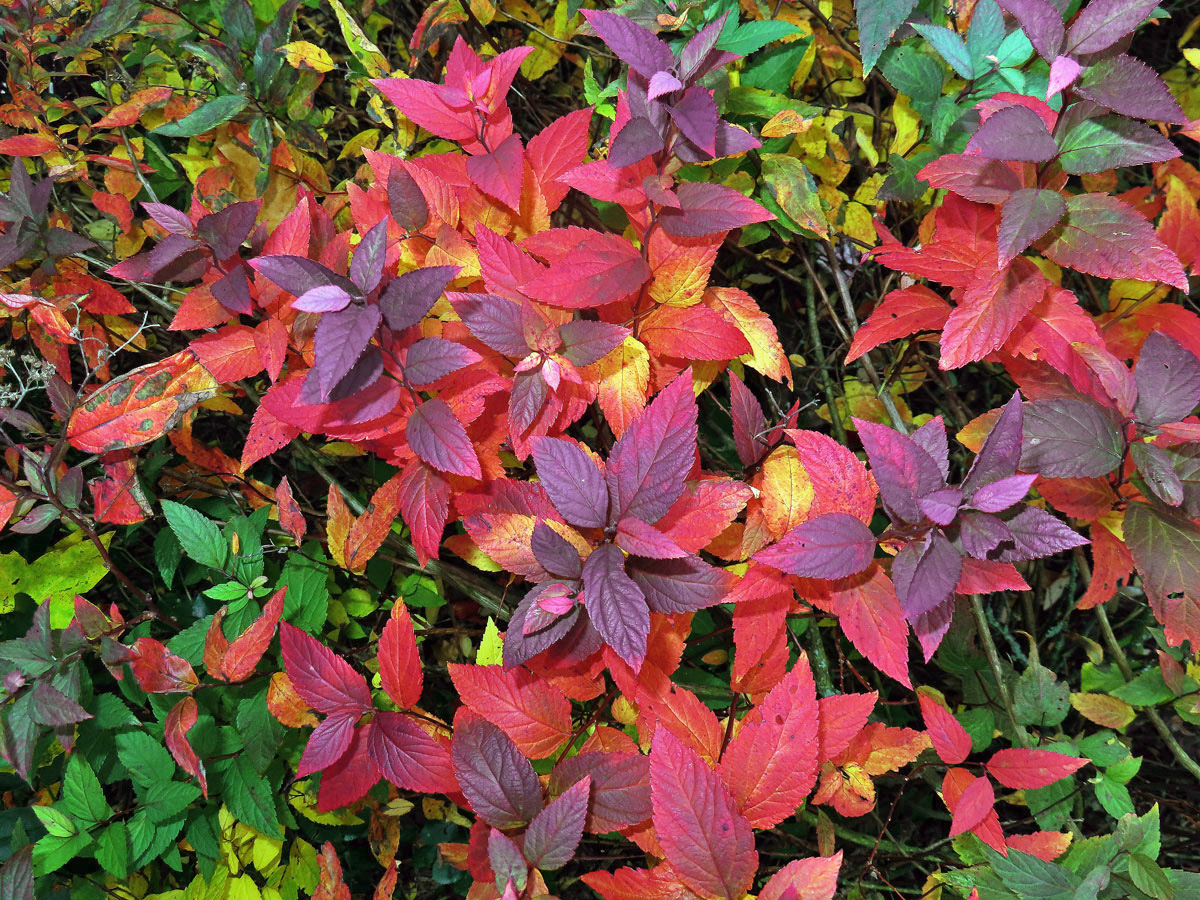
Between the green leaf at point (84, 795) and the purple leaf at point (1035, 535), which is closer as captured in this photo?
the purple leaf at point (1035, 535)

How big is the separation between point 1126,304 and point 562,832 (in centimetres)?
135

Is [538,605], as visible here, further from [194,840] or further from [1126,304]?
[1126,304]

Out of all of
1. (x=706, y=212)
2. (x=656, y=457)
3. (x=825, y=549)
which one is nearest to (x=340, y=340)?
(x=656, y=457)

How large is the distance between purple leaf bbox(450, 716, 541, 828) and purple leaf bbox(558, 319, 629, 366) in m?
0.54

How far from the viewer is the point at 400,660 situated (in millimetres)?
1112

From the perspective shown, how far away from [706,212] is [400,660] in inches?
31.1

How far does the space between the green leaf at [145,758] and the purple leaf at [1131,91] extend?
163 centimetres

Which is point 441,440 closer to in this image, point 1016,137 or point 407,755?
point 407,755

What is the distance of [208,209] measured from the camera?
4.77 feet

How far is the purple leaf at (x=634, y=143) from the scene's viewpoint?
38.4 inches

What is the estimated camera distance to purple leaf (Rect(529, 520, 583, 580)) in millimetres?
940

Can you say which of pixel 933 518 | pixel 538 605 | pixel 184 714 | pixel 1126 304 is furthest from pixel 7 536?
pixel 1126 304

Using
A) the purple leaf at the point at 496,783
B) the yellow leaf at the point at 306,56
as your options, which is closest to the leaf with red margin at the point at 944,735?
the purple leaf at the point at 496,783

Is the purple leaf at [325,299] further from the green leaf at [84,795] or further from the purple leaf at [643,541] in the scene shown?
the green leaf at [84,795]
